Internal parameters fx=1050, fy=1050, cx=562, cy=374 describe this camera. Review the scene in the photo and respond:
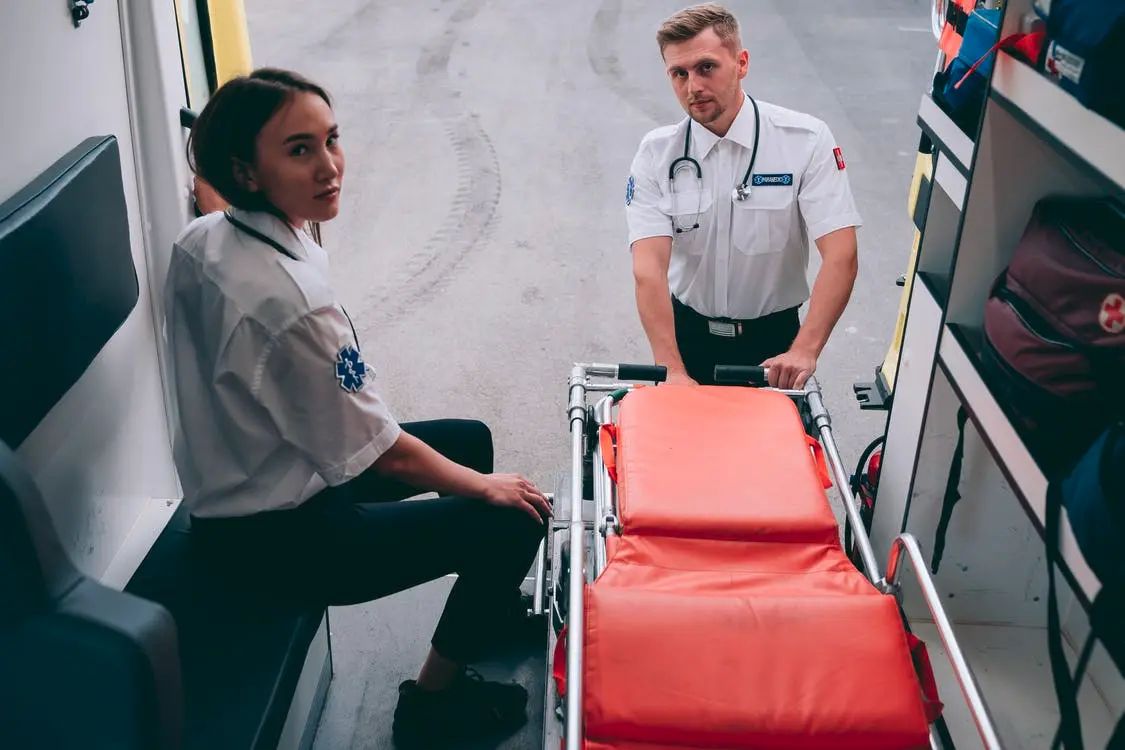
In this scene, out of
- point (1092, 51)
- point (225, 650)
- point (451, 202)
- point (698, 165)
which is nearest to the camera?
point (1092, 51)

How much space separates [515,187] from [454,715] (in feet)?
12.5

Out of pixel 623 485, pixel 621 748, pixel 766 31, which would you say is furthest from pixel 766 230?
pixel 766 31

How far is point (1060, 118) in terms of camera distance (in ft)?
5.16

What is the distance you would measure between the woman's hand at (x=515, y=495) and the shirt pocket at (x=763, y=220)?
103cm

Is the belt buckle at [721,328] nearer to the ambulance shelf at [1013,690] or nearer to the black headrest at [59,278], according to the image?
the ambulance shelf at [1013,690]

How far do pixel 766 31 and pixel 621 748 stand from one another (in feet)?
25.6

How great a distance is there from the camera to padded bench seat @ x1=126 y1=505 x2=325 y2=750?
1798 millimetres

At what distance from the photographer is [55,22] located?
6.88 feet

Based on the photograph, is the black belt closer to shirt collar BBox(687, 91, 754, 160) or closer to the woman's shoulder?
shirt collar BBox(687, 91, 754, 160)

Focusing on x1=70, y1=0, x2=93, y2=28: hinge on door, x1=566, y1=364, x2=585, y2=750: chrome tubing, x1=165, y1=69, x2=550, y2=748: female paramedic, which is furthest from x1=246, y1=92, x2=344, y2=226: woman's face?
x1=566, y1=364, x2=585, y2=750: chrome tubing

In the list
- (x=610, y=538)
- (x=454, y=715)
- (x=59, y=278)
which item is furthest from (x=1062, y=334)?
(x=59, y=278)

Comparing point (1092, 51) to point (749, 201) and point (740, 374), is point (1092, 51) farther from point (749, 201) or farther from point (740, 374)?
point (749, 201)

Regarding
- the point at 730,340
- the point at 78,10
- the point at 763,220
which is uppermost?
the point at 78,10

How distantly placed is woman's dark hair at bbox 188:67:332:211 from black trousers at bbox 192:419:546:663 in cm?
65
